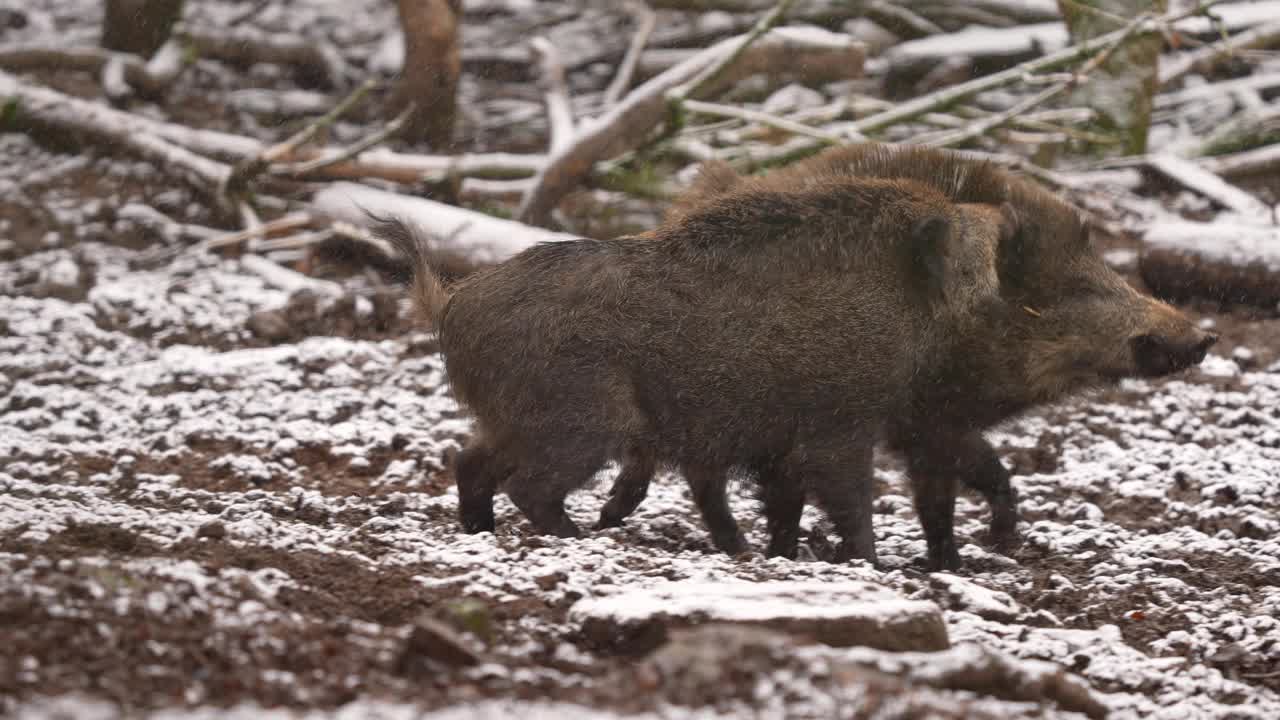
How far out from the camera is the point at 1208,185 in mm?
8172

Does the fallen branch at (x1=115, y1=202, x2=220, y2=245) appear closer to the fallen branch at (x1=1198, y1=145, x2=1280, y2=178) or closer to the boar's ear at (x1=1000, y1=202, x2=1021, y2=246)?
the boar's ear at (x1=1000, y1=202, x2=1021, y2=246)

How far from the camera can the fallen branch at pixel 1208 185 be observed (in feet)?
Answer: 25.8

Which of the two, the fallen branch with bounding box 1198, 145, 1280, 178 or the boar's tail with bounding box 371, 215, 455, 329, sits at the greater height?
the boar's tail with bounding box 371, 215, 455, 329

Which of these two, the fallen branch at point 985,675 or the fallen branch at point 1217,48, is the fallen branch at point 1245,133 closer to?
the fallen branch at point 1217,48

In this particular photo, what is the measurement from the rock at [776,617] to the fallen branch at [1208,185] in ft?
18.3

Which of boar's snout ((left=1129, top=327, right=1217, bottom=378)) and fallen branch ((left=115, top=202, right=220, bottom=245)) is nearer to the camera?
boar's snout ((left=1129, top=327, right=1217, bottom=378))

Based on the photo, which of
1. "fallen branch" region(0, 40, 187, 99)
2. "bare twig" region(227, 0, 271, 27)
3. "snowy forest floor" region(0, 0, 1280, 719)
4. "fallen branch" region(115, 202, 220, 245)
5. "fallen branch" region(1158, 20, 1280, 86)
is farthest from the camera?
"bare twig" region(227, 0, 271, 27)

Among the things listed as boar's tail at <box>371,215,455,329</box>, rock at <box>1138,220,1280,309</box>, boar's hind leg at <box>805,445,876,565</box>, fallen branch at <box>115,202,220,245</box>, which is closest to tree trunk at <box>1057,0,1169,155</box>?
rock at <box>1138,220,1280,309</box>

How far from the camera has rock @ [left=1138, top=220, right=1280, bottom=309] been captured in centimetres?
677

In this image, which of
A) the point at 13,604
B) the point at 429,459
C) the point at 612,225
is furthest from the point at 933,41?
the point at 13,604

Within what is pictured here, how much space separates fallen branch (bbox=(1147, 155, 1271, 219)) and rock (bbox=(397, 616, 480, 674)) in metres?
6.45

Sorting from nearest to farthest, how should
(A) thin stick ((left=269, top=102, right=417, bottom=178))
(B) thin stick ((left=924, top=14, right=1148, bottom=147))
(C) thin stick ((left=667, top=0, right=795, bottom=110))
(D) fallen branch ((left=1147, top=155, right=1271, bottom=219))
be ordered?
1. (B) thin stick ((left=924, top=14, right=1148, bottom=147))
2. (C) thin stick ((left=667, top=0, right=795, bottom=110))
3. (A) thin stick ((left=269, top=102, right=417, bottom=178))
4. (D) fallen branch ((left=1147, top=155, right=1271, bottom=219))

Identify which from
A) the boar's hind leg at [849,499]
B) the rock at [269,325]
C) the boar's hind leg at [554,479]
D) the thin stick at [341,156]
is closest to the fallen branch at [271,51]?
the thin stick at [341,156]

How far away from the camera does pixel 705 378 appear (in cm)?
→ 431
